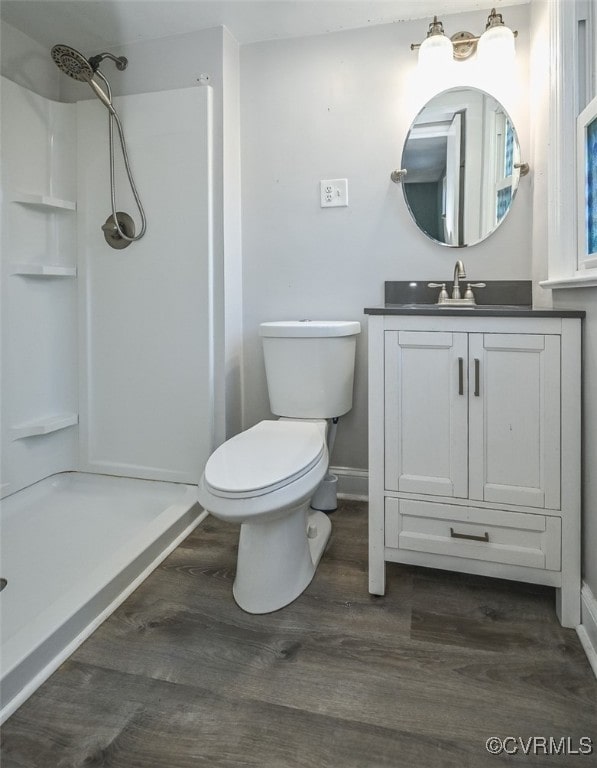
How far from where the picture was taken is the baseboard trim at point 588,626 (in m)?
1.11

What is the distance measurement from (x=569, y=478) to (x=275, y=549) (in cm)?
83

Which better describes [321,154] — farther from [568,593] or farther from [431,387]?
[568,593]

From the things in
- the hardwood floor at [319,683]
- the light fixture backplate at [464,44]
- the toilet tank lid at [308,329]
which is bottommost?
the hardwood floor at [319,683]

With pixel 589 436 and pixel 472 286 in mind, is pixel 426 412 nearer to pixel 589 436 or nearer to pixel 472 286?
pixel 589 436

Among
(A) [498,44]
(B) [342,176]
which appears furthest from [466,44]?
(B) [342,176]

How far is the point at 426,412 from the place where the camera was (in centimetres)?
131

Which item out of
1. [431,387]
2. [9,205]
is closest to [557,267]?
[431,387]

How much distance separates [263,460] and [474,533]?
646mm

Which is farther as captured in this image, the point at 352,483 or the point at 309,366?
the point at 352,483

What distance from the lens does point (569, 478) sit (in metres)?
1.21

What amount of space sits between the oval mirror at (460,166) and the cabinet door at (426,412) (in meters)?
0.74

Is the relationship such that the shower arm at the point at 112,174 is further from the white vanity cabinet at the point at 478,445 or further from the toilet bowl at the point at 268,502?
the white vanity cabinet at the point at 478,445

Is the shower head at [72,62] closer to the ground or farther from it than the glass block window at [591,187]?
farther from it

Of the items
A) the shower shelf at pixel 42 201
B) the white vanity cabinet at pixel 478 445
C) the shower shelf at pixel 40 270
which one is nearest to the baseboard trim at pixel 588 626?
the white vanity cabinet at pixel 478 445
